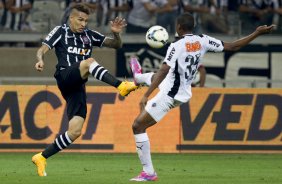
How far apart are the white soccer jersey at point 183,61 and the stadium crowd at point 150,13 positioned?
881cm

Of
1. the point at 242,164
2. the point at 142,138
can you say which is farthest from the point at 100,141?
the point at 142,138

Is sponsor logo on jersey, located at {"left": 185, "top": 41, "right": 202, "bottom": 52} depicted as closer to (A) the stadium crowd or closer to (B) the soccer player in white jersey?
(B) the soccer player in white jersey

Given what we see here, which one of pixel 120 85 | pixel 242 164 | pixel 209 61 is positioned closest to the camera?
pixel 120 85

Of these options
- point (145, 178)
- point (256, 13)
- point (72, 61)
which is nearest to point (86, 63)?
point (72, 61)

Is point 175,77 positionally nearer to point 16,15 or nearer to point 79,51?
point 79,51

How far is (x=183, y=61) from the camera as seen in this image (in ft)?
43.4

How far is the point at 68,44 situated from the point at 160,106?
1.62 metres

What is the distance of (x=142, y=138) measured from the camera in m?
13.3

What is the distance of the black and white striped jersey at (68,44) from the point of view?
13906mm

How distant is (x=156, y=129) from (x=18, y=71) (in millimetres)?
4275

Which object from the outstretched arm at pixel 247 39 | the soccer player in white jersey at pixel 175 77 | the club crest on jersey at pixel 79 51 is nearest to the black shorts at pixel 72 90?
the club crest on jersey at pixel 79 51

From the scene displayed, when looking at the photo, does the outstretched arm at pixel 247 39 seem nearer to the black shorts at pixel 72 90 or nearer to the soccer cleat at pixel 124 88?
the soccer cleat at pixel 124 88

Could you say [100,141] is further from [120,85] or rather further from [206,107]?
[120,85]

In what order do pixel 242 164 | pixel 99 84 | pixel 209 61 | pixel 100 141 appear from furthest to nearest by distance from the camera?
pixel 209 61 < pixel 99 84 < pixel 100 141 < pixel 242 164
